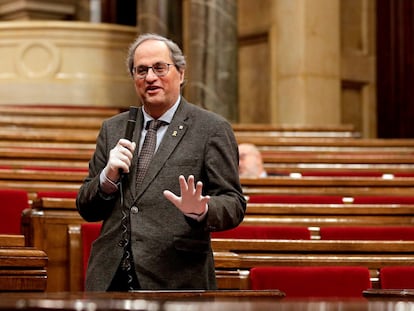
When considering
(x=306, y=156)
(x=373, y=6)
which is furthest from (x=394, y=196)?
(x=373, y=6)

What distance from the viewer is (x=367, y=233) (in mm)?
2334

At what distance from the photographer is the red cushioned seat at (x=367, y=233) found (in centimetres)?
233

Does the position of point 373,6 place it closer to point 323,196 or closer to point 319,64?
point 319,64

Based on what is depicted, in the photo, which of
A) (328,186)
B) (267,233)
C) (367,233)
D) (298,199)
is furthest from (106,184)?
(328,186)

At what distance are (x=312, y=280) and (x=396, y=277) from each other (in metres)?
0.20

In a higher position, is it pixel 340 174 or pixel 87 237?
pixel 340 174

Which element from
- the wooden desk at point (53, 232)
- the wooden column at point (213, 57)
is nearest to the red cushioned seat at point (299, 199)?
the wooden desk at point (53, 232)

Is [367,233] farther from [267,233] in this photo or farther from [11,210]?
[11,210]

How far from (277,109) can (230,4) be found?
28.1 inches

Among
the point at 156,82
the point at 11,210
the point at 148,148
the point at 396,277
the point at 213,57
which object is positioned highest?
the point at 213,57

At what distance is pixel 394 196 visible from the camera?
309 cm

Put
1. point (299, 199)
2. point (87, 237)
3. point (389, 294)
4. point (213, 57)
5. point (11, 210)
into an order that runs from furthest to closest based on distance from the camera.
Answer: point (213, 57) → point (299, 199) → point (11, 210) → point (87, 237) → point (389, 294)

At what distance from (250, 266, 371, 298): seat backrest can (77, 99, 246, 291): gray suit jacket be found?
0.30 meters

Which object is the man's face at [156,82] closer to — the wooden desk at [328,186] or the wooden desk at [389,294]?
the wooden desk at [389,294]
